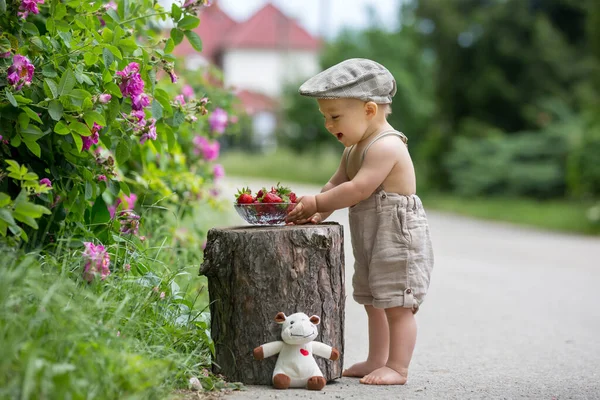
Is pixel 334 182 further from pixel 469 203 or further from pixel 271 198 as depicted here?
pixel 469 203

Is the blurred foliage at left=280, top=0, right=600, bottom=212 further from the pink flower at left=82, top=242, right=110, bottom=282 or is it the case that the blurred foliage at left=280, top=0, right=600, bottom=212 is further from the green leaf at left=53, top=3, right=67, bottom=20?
the pink flower at left=82, top=242, right=110, bottom=282

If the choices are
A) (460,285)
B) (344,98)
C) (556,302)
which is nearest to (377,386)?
(344,98)

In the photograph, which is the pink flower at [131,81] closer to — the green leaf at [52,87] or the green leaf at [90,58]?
the green leaf at [90,58]

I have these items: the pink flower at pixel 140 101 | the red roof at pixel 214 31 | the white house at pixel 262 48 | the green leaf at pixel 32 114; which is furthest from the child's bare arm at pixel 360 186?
the red roof at pixel 214 31

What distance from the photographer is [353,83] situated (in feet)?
12.6

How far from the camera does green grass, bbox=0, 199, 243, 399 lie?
256cm

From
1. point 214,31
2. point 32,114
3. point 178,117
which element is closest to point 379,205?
point 178,117

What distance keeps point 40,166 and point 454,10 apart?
1951 centimetres

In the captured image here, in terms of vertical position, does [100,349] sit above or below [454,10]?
below

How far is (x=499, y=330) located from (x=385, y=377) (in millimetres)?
2209

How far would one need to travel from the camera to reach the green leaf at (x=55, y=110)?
353 centimetres

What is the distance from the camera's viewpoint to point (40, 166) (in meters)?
3.93

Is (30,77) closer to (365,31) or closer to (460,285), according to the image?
(460,285)

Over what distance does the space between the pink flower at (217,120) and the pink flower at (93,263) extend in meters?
3.36
